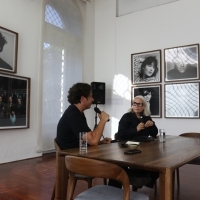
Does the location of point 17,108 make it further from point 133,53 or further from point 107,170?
point 107,170

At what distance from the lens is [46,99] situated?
5320 millimetres

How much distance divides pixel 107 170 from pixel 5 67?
382 centimetres

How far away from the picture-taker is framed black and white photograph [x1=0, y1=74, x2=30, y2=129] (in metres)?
4.43

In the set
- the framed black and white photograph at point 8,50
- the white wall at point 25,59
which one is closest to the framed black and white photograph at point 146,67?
the white wall at point 25,59

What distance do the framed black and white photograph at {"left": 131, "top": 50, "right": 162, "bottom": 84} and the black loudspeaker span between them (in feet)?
2.72

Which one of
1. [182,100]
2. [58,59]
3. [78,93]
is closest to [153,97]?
[182,100]

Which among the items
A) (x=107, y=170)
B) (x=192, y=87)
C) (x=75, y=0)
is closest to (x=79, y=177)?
(x=107, y=170)

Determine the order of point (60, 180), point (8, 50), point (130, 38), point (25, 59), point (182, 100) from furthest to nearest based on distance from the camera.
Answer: point (130, 38)
point (182, 100)
point (25, 59)
point (8, 50)
point (60, 180)

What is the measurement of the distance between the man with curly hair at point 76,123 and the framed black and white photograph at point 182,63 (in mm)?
3604

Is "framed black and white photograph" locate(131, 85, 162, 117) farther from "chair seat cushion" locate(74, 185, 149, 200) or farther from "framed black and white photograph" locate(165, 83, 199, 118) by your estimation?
"chair seat cushion" locate(74, 185, 149, 200)

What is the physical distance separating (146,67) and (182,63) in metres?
0.86

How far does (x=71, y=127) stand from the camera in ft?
6.58

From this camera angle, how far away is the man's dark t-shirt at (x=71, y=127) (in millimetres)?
1984

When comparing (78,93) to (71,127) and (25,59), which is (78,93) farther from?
(25,59)
